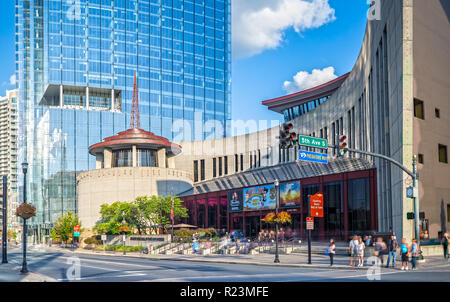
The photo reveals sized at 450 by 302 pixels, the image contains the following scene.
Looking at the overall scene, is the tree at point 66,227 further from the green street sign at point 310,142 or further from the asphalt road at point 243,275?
the green street sign at point 310,142

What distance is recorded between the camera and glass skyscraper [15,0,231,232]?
137 m

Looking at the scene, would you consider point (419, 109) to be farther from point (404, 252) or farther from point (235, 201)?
point (235, 201)

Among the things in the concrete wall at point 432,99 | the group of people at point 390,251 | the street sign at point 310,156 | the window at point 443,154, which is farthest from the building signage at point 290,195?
the street sign at point 310,156

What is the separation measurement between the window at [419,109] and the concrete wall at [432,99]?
0.29 metres

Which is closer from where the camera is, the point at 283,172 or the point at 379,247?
the point at 379,247

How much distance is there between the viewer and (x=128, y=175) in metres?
91.4

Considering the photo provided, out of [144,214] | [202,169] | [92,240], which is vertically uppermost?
[202,169]

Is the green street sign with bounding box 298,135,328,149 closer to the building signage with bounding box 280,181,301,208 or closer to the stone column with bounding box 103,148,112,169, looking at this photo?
the building signage with bounding box 280,181,301,208

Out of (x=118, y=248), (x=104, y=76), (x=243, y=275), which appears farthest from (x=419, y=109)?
(x=104, y=76)

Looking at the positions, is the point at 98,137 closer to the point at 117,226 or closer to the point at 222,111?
the point at 222,111

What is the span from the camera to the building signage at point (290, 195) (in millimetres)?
59888

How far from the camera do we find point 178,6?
160500 mm

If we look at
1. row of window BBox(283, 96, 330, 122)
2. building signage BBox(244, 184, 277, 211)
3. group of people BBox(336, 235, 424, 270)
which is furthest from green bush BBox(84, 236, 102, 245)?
group of people BBox(336, 235, 424, 270)

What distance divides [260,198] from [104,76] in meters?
92.4
